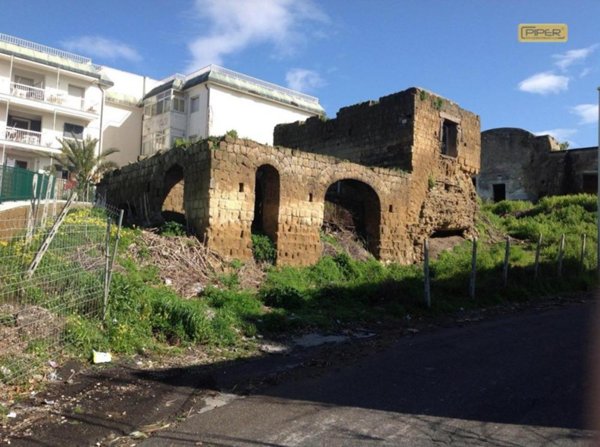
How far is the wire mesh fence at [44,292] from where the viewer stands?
625cm

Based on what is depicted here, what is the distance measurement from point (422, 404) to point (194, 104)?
32752 mm

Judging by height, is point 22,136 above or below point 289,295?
Answer: above

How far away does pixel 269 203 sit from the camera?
14.0 metres

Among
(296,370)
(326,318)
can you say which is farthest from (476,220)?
(296,370)

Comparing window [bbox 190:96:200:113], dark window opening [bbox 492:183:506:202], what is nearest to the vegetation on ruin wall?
dark window opening [bbox 492:183:506:202]

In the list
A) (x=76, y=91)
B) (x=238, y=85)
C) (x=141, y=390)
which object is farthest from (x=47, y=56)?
(x=141, y=390)

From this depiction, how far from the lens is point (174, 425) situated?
4.88 m

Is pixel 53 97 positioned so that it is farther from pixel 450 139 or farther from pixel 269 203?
pixel 450 139

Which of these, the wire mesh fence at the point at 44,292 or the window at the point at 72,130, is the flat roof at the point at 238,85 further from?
the wire mesh fence at the point at 44,292

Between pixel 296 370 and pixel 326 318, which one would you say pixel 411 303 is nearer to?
pixel 326 318

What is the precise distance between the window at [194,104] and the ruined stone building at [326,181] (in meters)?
15.7

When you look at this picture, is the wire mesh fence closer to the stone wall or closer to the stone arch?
the stone arch

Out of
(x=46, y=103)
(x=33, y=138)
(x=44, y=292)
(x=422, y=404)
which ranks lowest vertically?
(x=422, y=404)

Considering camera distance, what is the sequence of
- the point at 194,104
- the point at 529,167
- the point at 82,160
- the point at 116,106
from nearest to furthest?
the point at 82,160
the point at 529,167
the point at 194,104
the point at 116,106
